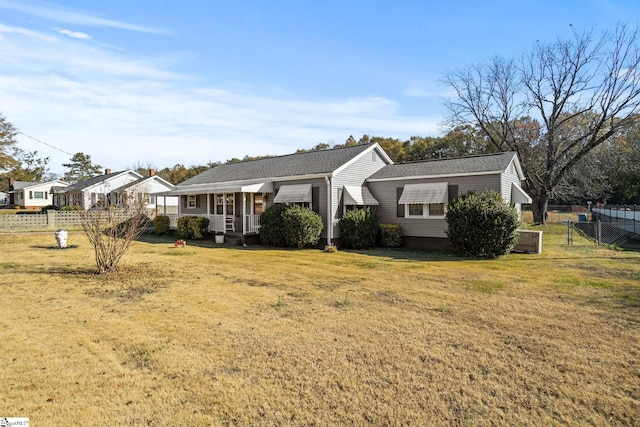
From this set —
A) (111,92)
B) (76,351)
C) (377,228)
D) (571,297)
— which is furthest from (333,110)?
(76,351)

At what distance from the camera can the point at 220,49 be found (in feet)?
45.8

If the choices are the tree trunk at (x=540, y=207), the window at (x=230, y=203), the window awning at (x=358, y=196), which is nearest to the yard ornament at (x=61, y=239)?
the window at (x=230, y=203)

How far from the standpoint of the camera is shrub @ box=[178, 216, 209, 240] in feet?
63.7

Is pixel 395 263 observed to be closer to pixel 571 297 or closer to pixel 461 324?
pixel 571 297

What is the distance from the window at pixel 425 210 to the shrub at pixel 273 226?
5.65 m

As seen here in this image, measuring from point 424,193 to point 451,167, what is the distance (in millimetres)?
1747

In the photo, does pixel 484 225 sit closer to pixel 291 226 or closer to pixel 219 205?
pixel 291 226

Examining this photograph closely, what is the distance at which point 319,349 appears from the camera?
477 centimetres

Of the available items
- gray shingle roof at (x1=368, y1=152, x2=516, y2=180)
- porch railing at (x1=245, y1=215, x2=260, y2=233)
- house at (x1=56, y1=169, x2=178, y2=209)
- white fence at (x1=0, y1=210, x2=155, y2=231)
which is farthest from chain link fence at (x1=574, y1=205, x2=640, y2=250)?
house at (x1=56, y1=169, x2=178, y2=209)

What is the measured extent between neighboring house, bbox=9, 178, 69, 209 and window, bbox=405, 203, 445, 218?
168 ft

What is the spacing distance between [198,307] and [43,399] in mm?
3277

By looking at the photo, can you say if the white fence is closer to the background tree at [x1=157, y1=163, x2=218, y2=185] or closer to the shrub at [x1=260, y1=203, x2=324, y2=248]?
the shrub at [x1=260, y1=203, x2=324, y2=248]

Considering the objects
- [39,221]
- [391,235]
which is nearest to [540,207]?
[391,235]

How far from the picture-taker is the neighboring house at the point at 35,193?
5153 cm
